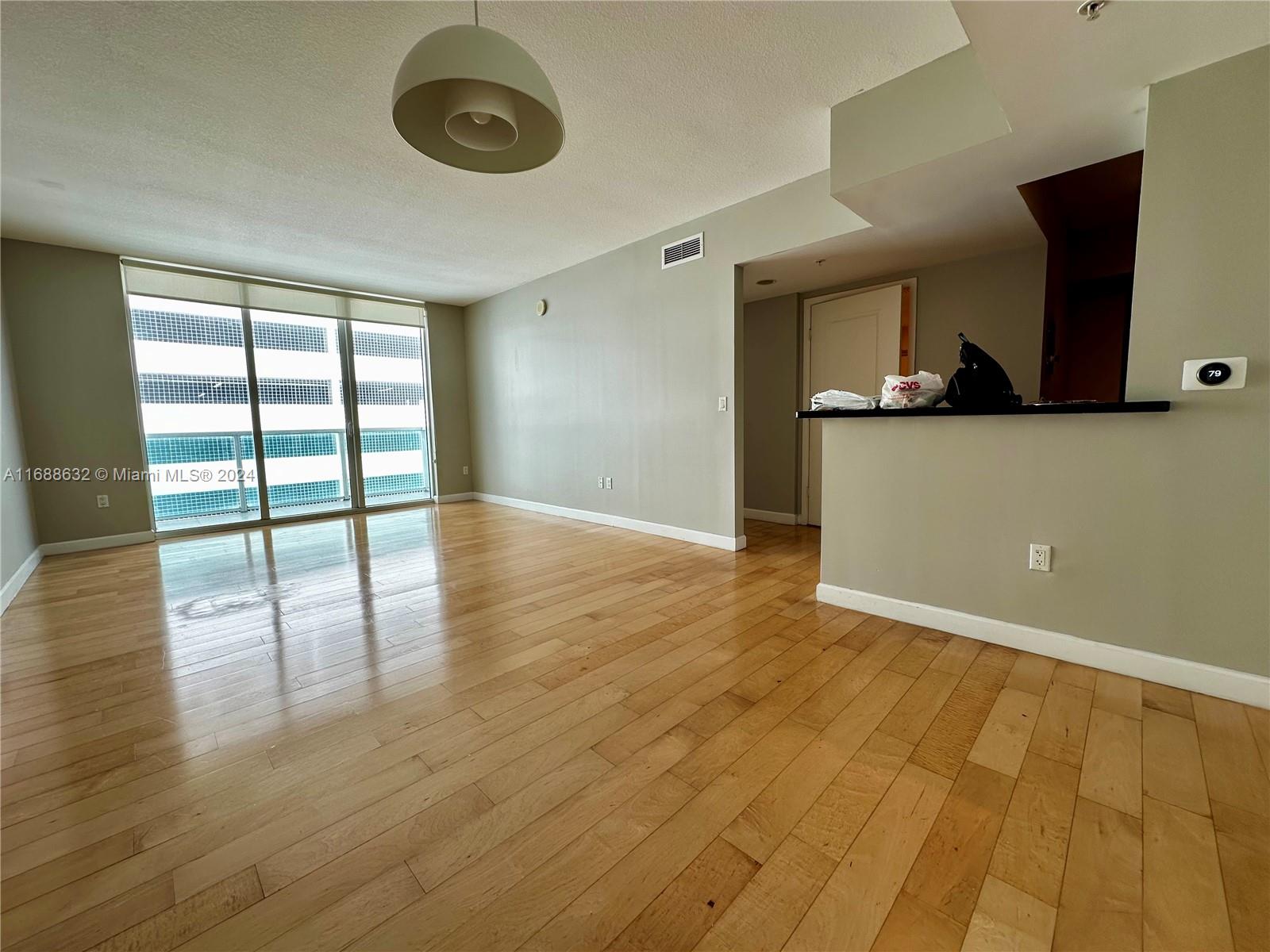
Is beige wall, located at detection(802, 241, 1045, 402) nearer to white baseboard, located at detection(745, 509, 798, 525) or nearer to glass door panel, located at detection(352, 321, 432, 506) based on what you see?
white baseboard, located at detection(745, 509, 798, 525)

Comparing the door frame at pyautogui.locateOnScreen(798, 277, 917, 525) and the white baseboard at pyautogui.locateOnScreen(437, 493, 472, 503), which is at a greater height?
the door frame at pyautogui.locateOnScreen(798, 277, 917, 525)

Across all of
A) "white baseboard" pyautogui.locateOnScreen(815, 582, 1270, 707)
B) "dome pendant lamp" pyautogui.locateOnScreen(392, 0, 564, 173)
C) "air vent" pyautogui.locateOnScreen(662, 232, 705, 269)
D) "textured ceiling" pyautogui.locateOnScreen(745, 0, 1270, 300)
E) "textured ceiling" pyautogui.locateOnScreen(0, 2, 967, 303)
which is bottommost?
→ "white baseboard" pyautogui.locateOnScreen(815, 582, 1270, 707)

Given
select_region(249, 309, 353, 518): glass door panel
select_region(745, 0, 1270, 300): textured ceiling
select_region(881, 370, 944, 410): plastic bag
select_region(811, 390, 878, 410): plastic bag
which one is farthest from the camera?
select_region(249, 309, 353, 518): glass door panel

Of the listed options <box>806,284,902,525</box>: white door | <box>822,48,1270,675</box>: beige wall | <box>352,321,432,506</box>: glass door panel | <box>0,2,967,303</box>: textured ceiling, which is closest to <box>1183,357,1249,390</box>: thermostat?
<box>822,48,1270,675</box>: beige wall

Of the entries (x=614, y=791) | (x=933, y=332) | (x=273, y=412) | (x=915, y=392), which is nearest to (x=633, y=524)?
(x=915, y=392)

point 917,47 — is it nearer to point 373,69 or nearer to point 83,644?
point 373,69

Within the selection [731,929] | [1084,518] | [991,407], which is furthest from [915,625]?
[731,929]

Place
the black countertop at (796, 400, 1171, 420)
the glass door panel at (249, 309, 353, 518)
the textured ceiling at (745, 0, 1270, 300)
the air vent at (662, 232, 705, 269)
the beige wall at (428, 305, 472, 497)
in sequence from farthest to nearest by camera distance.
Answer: the beige wall at (428, 305, 472, 497) < the glass door panel at (249, 309, 353, 518) < the air vent at (662, 232, 705, 269) < the black countertop at (796, 400, 1171, 420) < the textured ceiling at (745, 0, 1270, 300)

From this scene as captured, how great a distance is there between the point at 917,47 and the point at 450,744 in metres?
3.45

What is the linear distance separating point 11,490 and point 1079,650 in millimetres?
6787

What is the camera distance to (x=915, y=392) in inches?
99.0

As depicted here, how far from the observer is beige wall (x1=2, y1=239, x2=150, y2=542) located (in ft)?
13.9

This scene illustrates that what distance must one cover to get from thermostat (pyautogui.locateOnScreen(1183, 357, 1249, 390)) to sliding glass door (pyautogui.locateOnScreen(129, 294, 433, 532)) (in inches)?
281

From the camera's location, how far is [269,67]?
2.24m
